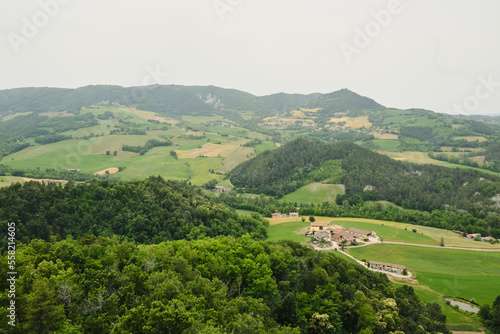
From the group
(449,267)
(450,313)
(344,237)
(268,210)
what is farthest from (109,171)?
(450,313)

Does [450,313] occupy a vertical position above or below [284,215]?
above

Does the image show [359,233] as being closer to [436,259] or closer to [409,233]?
[409,233]

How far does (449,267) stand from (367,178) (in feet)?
202

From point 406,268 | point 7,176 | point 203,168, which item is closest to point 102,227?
point 406,268

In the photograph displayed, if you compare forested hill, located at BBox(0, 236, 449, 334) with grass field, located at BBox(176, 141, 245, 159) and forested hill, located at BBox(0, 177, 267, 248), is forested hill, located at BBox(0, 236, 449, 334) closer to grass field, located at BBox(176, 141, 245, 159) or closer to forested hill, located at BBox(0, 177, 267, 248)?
forested hill, located at BBox(0, 177, 267, 248)

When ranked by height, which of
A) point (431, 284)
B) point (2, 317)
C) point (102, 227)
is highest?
point (2, 317)

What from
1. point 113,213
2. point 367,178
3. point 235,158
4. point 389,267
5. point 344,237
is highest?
point 113,213

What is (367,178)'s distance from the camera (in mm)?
125188

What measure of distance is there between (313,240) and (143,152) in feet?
439

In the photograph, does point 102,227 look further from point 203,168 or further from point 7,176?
point 203,168

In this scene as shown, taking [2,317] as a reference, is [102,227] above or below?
below

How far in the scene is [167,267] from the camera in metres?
33.4

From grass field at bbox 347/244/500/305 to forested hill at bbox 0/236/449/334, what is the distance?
15.2 m

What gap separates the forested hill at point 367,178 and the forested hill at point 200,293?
70.0 meters
